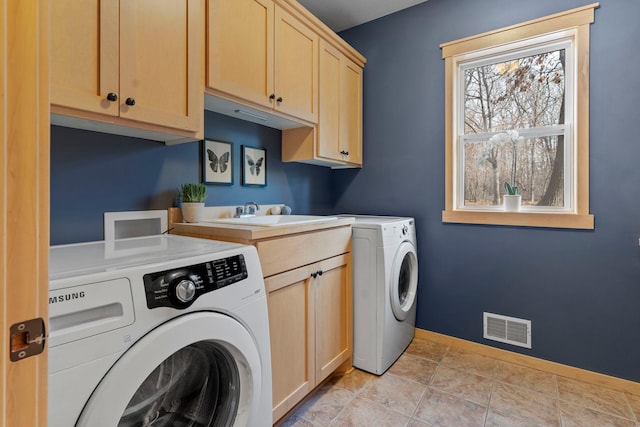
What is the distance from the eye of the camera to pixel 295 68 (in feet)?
6.60

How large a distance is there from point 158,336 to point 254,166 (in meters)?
1.51

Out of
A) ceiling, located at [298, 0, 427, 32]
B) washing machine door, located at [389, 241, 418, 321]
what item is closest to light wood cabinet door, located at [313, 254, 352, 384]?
washing machine door, located at [389, 241, 418, 321]

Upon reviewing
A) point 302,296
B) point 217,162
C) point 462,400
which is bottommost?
point 462,400

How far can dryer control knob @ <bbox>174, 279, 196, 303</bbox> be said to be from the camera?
88 cm

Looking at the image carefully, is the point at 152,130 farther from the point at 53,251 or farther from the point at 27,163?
the point at 27,163

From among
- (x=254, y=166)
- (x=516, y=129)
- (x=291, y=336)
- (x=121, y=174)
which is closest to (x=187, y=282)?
(x=291, y=336)

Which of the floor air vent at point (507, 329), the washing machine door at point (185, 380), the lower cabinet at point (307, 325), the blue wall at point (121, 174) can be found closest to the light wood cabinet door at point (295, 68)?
the blue wall at point (121, 174)

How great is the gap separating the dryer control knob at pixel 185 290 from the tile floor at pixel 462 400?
1090 millimetres

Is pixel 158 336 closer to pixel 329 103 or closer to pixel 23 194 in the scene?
pixel 23 194

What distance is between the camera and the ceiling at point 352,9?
2475 mm

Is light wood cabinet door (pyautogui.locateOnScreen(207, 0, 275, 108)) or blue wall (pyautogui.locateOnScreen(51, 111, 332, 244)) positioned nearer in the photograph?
blue wall (pyautogui.locateOnScreen(51, 111, 332, 244))

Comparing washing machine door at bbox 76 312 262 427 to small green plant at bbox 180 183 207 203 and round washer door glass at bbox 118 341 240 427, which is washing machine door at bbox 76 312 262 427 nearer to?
round washer door glass at bbox 118 341 240 427

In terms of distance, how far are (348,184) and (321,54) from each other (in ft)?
3.71

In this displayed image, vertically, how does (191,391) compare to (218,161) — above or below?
below
